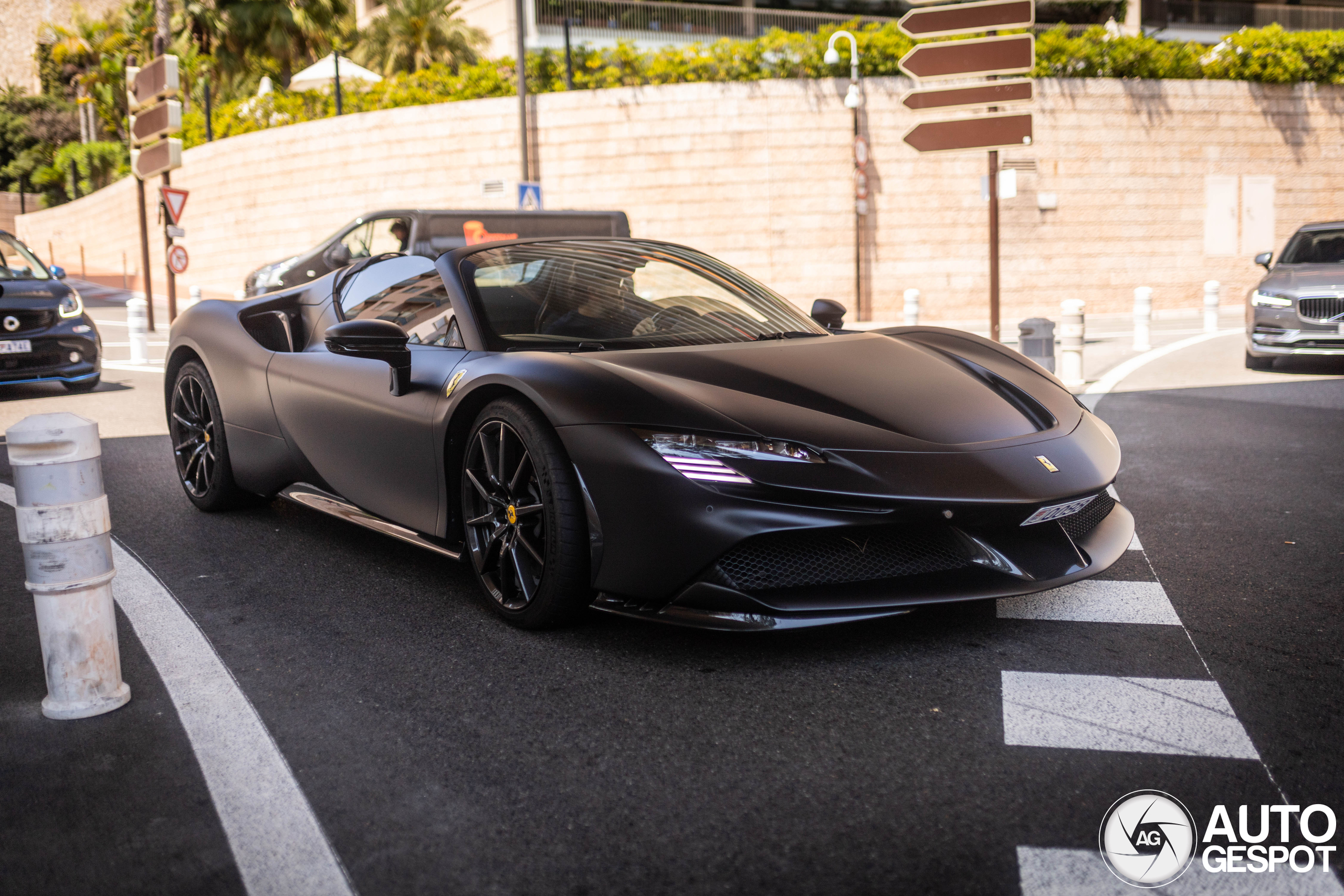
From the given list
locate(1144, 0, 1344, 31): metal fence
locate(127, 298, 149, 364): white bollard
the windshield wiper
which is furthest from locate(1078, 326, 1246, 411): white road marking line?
locate(1144, 0, 1344, 31): metal fence

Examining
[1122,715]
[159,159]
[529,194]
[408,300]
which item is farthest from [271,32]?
[1122,715]

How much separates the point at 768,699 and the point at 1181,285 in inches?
912

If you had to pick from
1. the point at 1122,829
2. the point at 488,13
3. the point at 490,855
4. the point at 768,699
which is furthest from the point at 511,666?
the point at 488,13

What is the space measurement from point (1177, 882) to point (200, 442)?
181 inches

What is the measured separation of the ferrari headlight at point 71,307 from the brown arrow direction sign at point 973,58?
7.68 meters

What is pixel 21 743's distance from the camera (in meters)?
2.77

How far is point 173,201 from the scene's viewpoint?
63.4ft

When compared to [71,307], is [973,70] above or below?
above

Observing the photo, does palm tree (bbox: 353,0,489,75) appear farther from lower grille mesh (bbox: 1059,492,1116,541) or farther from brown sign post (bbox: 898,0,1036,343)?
lower grille mesh (bbox: 1059,492,1116,541)

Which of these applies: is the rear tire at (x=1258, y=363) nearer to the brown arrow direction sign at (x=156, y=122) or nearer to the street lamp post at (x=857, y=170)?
the street lamp post at (x=857, y=170)

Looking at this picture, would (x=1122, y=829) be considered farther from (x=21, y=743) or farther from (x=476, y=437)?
(x=21, y=743)

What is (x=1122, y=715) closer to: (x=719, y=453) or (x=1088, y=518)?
(x=1088, y=518)

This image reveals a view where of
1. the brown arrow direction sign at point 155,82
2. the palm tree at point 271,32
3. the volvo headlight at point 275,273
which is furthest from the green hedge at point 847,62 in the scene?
the palm tree at point 271,32

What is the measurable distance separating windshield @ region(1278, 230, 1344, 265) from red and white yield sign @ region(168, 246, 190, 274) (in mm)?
15529
